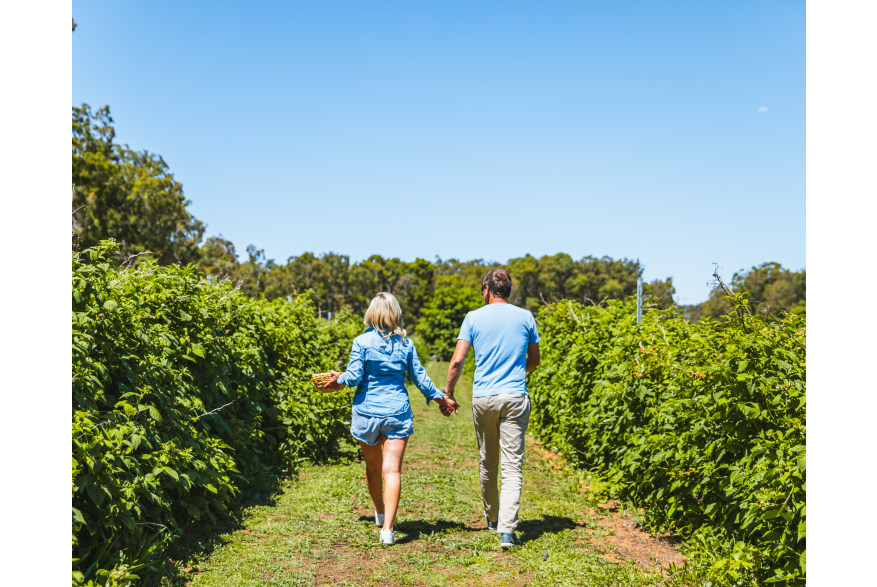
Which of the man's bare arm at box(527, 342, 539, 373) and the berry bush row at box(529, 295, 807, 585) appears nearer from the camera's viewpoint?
the berry bush row at box(529, 295, 807, 585)

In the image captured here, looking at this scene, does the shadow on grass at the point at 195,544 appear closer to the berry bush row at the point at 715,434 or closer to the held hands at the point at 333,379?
the held hands at the point at 333,379

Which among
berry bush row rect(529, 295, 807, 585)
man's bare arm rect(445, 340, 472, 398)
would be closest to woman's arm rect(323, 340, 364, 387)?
man's bare arm rect(445, 340, 472, 398)

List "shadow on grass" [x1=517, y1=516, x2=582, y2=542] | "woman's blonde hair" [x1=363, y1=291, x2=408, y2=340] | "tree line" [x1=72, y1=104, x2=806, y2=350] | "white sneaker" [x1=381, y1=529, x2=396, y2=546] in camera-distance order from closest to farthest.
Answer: "white sneaker" [x1=381, y1=529, x2=396, y2=546] → "woman's blonde hair" [x1=363, y1=291, x2=408, y2=340] → "shadow on grass" [x1=517, y1=516, x2=582, y2=542] → "tree line" [x1=72, y1=104, x2=806, y2=350]

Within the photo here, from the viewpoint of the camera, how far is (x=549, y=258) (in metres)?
87.6

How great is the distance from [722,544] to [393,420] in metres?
2.40

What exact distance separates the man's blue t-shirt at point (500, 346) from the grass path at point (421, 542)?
1.21m

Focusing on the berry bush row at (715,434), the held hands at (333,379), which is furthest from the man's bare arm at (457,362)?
the berry bush row at (715,434)

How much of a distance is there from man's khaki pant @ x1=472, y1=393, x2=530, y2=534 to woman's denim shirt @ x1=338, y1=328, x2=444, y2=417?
1.44 ft

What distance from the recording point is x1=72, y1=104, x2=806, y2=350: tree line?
3138 cm

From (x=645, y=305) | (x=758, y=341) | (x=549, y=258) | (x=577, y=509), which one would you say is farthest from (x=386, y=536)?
(x=549, y=258)

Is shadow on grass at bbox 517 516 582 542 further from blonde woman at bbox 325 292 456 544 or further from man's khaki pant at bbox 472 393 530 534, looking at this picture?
blonde woman at bbox 325 292 456 544

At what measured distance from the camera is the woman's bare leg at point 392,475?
4.70 meters

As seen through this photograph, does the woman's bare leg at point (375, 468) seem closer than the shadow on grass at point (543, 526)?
Yes

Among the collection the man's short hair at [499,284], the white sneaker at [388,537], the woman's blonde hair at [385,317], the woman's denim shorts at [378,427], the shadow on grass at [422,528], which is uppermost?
the man's short hair at [499,284]
